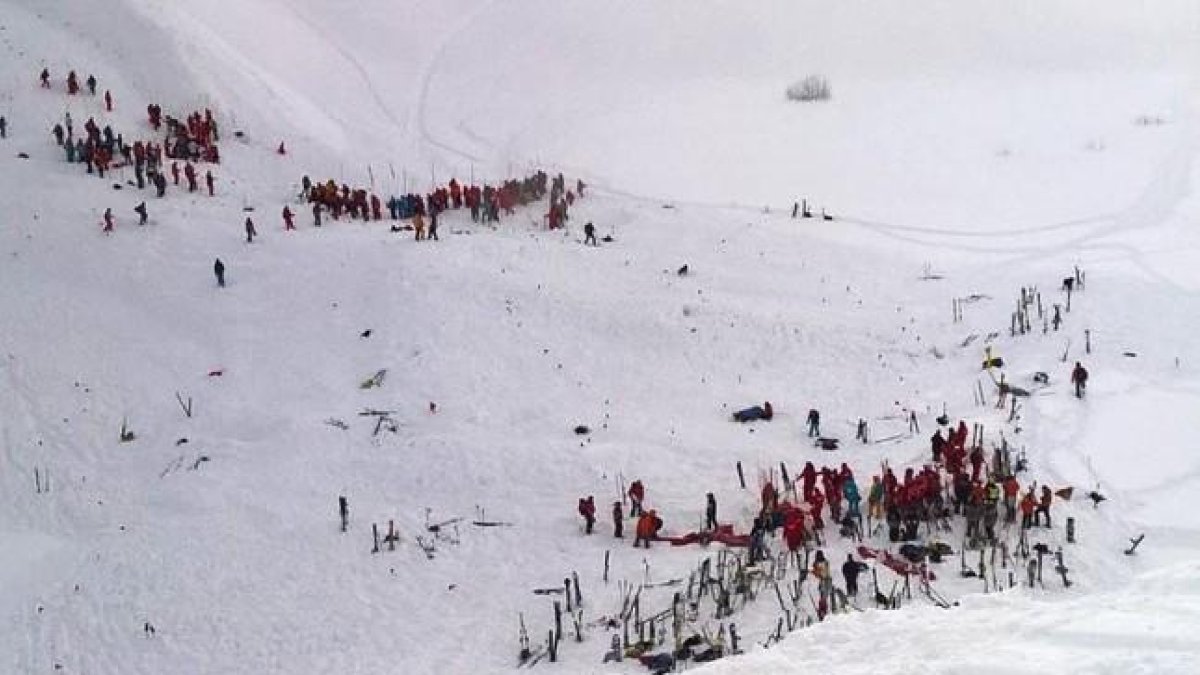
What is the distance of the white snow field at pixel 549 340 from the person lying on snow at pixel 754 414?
0.72 ft

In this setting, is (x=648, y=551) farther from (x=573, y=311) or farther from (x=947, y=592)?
(x=573, y=311)

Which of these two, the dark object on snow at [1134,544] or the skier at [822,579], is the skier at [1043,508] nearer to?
the dark object on snow at [1134,544]

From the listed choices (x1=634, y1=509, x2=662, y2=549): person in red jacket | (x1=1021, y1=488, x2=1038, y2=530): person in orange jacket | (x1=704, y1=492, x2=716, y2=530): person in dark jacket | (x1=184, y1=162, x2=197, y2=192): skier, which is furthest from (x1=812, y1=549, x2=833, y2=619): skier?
(x1=184, y1=162, x2=197, y2=192): skier

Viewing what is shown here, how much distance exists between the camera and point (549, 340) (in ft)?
69.1

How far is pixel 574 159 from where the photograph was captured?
102 ft

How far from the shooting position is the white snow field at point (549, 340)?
46.6ft

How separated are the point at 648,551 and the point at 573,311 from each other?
7.25 meters

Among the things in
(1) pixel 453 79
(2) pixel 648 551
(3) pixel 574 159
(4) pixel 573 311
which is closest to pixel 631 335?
(4) pixel 573 311

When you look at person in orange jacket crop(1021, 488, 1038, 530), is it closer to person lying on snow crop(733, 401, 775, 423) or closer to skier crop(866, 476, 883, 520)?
skier crop(866, 476, 883, 520)

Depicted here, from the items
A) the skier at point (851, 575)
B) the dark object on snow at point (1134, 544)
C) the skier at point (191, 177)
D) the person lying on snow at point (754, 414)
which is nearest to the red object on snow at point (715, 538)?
the skier at point (851, 575)

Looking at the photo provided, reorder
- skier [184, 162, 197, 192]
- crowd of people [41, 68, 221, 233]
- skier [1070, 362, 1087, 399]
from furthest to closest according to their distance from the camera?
skier [184, 162, 197, 192]
crowd of people [41, 68, 221, 233]
skier [1070, 362, 1087, 399]

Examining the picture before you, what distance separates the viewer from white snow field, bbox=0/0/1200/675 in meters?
14.2

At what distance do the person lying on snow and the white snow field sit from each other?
22 centimetres

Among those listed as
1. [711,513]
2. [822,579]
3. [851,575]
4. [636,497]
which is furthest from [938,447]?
[636,497]
